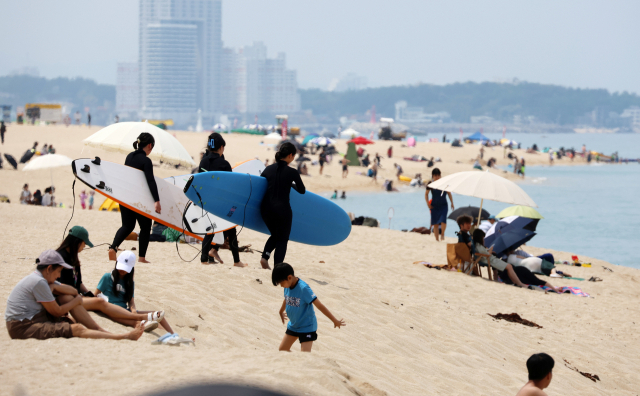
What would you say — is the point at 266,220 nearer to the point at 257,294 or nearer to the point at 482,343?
the point at 257,294

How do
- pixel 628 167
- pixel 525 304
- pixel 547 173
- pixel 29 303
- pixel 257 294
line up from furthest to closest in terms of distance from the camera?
pixel 628 167, pixel 547 173, pixel 525 304, pixel 257 294, pixel 29 303

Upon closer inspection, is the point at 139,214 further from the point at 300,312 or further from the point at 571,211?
the point at 571,211

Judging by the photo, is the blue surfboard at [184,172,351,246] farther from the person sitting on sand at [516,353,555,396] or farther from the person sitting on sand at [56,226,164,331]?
the person sitting on sand at [516,353,555,396]

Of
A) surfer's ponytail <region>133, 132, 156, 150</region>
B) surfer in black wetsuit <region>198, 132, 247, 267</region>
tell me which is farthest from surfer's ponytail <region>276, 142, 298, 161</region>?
surfer's ponytail <region>133, 132, 156, 150</region>

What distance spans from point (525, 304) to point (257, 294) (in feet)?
12.8

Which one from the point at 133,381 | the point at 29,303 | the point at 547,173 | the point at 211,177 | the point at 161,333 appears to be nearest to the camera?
the point at 133,381

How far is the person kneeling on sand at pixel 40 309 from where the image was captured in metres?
4.16

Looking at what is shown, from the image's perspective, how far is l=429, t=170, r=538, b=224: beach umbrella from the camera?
32.1 feet

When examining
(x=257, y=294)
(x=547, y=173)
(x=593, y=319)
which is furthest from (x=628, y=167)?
(x=257, y=294)

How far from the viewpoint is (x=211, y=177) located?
692cm

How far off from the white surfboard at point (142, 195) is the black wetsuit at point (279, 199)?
93 centimetres

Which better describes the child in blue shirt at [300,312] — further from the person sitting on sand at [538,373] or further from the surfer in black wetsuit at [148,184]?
the surfer in black wetsuit at [148,184]

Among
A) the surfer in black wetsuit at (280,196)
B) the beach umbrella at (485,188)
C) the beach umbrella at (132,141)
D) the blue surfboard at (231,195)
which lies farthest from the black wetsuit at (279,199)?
the beach umbrella at (485,188)

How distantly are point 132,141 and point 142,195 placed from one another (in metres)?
1.76
